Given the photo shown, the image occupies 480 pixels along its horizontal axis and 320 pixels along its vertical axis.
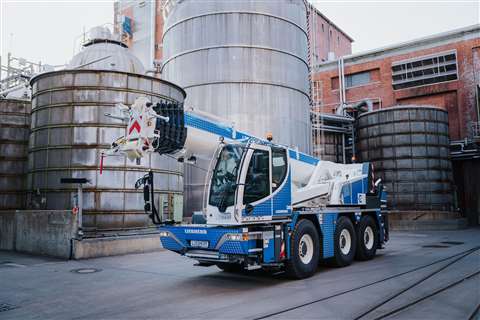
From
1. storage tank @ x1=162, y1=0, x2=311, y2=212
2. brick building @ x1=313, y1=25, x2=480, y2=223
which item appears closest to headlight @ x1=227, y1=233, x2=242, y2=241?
storage tank @ x1=162, y1=0, x2=311, y2=212

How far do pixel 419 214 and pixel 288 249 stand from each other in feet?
59.1

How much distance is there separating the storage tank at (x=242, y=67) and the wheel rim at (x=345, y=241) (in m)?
9.60

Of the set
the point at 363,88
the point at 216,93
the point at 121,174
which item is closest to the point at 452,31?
the point at 363,88

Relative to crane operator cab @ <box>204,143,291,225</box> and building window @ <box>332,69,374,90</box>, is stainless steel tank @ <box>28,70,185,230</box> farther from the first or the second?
building window @ <box>332,69,374,90</box>

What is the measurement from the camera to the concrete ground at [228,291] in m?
6.34

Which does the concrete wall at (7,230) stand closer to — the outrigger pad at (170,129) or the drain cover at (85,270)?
the drain cover at (85,270)

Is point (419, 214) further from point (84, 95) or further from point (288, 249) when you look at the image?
point (84, 95)

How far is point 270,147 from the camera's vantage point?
884 cm

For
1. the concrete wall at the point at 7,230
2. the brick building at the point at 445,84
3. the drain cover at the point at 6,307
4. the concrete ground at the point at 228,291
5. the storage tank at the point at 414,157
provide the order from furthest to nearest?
the brick building at the point at 445,84 → the storage tank at the point at 414,157 → the concrete wall at the point at 7,230 → the drain cover at the point at 6,307 → the concrete ground at the point at 228,291

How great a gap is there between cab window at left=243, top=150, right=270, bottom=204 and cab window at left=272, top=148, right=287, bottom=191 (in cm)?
23

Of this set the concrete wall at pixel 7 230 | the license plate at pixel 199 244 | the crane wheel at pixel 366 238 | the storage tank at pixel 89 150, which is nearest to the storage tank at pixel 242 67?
the storage tank at pixel 89 150

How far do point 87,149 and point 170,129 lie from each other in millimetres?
7859

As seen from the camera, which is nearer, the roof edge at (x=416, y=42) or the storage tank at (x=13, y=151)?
the storage tank at (x=13, y=151)

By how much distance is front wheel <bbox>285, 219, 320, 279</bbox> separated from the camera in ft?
28.7
